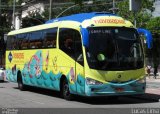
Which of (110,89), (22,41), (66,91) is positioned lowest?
(66,91)

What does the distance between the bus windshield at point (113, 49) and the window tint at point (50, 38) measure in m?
3.32

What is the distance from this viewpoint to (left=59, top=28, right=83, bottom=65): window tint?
18.5 meters

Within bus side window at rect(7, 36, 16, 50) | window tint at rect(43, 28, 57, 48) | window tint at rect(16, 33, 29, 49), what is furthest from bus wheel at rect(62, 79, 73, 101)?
bus side window at rect(7, 36, 16, 50)

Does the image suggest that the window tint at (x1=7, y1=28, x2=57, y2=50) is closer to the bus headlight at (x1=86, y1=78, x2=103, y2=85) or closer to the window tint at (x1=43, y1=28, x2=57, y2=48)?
the window tint at (x1=43, y1=28, x2=57, y2=48)

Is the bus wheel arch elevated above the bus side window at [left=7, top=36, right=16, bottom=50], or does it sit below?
below

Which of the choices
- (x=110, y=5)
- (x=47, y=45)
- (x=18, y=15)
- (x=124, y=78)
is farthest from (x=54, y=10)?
(x=124, y=78)

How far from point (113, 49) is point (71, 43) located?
208 cm

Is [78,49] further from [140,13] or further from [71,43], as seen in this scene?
[140,13]

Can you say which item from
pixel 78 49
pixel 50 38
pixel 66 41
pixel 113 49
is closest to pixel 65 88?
pixel 66 41

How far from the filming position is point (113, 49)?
706 inches

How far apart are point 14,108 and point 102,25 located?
4819 mm

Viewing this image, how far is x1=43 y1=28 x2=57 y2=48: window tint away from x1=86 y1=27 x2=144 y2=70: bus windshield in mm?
3324

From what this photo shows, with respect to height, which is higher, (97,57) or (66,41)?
(66,41)

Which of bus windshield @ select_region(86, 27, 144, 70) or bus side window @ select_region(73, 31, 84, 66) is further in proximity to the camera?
bus side window @ select_region(73, 31, 84, 66)
